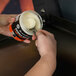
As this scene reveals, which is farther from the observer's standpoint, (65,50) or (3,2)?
(3,2)

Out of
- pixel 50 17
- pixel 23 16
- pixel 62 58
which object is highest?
pixel 23 16

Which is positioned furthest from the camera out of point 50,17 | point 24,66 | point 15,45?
point 50,17

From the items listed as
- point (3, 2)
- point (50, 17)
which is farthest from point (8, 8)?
point (50, 17)

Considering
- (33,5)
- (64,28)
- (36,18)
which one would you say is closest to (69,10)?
(64,28)

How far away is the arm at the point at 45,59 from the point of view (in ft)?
1.38

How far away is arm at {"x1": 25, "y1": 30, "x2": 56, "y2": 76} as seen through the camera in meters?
0.42

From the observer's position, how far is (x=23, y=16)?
51 centimetres

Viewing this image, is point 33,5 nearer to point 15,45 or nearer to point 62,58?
point 15,45

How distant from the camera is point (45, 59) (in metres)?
0.44

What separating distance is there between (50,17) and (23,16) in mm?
418

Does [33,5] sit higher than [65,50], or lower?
higher

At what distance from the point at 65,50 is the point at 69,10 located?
1.00 ft

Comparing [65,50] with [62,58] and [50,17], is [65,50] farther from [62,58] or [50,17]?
[50,17]

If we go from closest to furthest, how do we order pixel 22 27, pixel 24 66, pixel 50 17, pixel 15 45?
pixel 22 27
pixel 24 66
pixel 15 45
pixel 50 17
